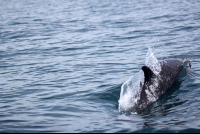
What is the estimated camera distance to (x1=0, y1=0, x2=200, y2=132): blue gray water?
23.0 ft

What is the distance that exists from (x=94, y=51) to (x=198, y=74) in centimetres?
626

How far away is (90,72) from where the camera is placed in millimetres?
11680

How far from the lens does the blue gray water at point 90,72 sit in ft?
23.0

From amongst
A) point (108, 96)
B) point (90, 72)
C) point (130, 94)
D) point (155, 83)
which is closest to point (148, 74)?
point (155, 83)

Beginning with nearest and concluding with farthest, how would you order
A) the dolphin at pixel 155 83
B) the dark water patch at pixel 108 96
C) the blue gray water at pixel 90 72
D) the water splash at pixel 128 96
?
the blue gray water at pixel 90 72 < the dolphin at pixel 155 83 < the water splash at pixel 128 96 < the dark water patch at pixel 108 96

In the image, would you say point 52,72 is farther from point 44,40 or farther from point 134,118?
point 44,40

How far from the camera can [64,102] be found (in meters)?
8.78

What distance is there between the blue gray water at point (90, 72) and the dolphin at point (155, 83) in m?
0.23

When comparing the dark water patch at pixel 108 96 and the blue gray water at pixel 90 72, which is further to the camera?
the dark water patch at pixel 108 96

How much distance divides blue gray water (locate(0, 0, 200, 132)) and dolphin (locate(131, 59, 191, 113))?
226mm

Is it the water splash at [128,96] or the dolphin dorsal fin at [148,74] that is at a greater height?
the dolphin dorsal fin at [148,74]

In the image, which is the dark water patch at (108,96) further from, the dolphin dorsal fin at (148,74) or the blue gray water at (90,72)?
the dolphin dorsal fin at (148,74)

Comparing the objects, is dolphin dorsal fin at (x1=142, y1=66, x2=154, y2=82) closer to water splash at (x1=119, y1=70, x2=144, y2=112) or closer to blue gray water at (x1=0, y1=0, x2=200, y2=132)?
water splash at (x1=119, y1=70, x2=144, y2=112)

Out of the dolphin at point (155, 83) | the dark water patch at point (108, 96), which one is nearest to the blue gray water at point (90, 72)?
the dark water patch at point (108, 96)
